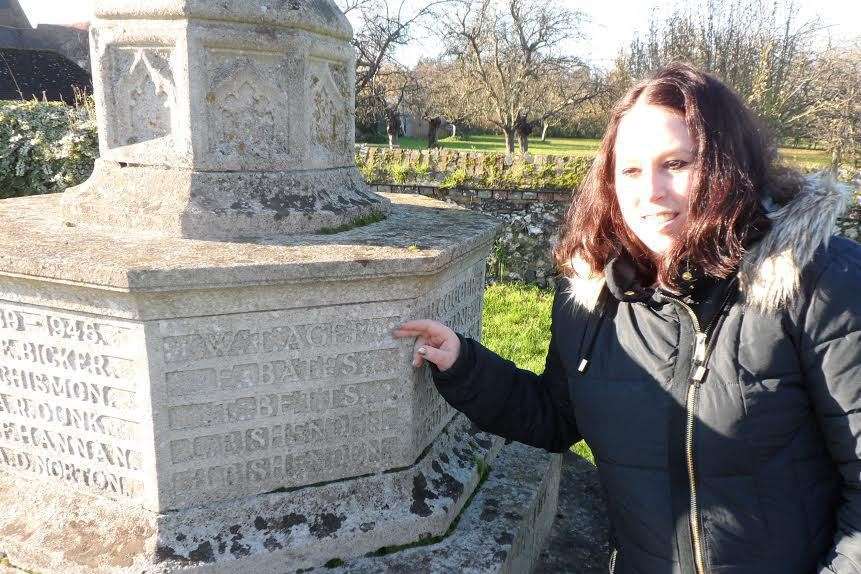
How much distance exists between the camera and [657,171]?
1.47 m

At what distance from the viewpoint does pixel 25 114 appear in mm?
7703

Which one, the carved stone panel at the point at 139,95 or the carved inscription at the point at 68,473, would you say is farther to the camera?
the carved stone panel at the point at 139,95

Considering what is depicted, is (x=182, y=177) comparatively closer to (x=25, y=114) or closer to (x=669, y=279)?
(x=669, y=279)

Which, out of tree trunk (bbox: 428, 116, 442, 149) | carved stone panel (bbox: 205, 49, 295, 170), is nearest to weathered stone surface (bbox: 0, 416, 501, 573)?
carved stone panel (bbox: 205, 49, 295, 170)

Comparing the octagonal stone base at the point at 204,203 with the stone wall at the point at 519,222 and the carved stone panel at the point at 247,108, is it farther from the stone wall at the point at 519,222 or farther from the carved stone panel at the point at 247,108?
the stone wall at the point at 519,222

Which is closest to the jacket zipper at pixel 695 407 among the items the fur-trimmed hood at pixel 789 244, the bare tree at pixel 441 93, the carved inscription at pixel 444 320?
the fur-trimmed hood at pixel 789 244

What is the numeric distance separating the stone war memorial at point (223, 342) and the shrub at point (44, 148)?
603cm

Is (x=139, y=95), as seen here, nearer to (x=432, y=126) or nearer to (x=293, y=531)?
(x=293, y=531)

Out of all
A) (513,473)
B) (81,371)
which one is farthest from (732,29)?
(81,371)

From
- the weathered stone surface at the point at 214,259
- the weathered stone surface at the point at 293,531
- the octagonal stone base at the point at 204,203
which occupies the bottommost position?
the weathered stone surface at the point at 293,531

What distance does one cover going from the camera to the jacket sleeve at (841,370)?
50.9 inches

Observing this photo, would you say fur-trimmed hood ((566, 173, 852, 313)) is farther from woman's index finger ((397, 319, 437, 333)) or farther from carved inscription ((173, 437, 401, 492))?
carved inscription ((173, 437, 401, 492))

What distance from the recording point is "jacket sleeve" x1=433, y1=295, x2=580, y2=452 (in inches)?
77.7

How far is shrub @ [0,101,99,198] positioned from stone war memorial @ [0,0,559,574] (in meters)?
6.03
